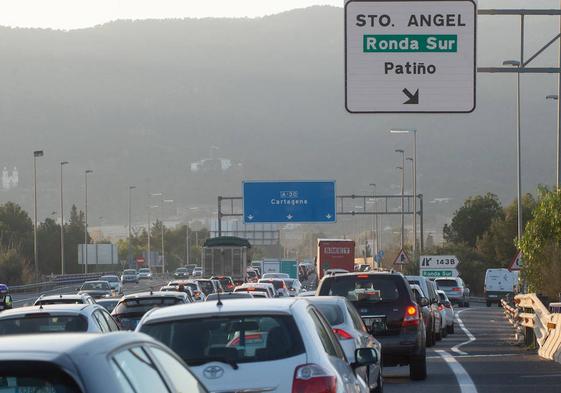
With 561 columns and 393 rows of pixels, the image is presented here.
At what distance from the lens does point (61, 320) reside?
17.8 metres

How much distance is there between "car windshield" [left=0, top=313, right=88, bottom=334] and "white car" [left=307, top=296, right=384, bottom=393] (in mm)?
2932

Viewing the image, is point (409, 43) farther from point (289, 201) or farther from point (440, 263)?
point (289, 201)

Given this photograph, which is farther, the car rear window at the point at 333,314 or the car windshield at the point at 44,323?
the car windshield at the point at 44,323

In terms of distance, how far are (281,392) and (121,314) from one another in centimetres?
1733

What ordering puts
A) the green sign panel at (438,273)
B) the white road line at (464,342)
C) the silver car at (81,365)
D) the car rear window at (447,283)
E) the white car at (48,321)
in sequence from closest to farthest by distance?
1. the silver car at (81,365)
2. the white car at (48,321)
3. the white road line at (464,342)
4. the car rear window at (447,283)
5. the green sign panel at (438,273)

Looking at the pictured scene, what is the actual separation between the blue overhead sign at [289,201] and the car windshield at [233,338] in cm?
5898

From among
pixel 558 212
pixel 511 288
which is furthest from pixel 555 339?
pixel 511 288

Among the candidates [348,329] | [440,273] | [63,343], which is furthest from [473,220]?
[63,343]

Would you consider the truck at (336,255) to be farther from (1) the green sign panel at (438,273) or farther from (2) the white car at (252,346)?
(2) the white car at (252,346)

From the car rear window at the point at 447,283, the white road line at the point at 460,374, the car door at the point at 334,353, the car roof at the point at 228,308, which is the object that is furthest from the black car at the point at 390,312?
the car rear window at the point at 447,283

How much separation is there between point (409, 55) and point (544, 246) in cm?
1203

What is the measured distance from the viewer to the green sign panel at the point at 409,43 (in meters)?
23.8

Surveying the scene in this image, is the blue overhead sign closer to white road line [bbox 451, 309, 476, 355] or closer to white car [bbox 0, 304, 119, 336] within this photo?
white road line [bbox 451, 309, 476, 355]

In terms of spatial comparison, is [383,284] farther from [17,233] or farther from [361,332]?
[17,233]
